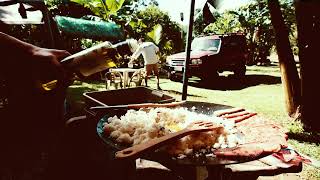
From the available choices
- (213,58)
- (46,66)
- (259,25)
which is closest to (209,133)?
(46,66)

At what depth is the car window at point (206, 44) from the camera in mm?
16109


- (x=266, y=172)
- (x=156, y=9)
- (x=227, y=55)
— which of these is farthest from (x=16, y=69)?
(x=156, y=9)

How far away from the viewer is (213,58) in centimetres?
1534

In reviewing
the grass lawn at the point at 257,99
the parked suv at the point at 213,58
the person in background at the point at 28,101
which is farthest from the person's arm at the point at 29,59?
the parked suv at the point at 213,58

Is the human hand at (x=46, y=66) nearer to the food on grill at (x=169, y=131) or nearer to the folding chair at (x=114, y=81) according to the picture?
the food on grill at (x=169, y=131)

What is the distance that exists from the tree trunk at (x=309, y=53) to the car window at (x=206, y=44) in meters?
9.00

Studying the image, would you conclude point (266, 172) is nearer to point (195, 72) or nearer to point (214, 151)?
point (214, 151)

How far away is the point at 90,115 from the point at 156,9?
1159 inches

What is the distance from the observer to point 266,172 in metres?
2.81

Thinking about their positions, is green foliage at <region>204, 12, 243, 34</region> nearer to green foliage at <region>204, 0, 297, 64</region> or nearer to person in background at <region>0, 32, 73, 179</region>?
green foliage at <region>204, 0, 297, 64</region>

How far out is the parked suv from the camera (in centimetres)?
1513

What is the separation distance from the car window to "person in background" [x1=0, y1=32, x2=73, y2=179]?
13826 millimetres

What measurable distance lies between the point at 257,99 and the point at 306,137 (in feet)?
15.5

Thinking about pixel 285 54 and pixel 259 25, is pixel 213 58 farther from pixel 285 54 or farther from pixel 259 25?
pixel 259 25
